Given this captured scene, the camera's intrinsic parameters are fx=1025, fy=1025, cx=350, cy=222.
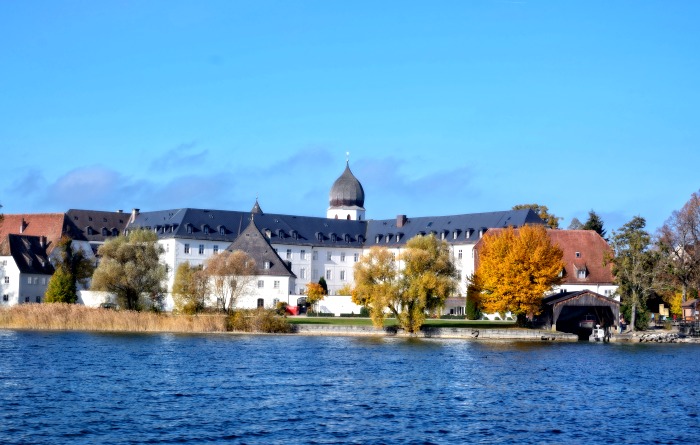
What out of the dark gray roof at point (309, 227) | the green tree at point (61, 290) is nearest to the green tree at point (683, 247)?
the dark gray roof at point (309, 227)

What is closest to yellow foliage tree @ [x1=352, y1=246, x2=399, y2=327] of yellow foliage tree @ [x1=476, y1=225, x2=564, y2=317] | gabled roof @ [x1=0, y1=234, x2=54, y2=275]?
yellow foliage tree @ [x1=476, y1=225, x2=564, y2=317]

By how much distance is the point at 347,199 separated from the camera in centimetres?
13262

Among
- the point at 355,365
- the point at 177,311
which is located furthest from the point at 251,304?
the point at 355,365

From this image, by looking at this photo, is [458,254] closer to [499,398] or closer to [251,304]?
[251,304]

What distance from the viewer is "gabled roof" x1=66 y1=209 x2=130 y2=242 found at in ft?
389

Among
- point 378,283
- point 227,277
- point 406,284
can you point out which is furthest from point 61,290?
point 406,284

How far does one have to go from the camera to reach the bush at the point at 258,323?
7125 cm

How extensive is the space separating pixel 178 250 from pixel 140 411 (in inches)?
3176

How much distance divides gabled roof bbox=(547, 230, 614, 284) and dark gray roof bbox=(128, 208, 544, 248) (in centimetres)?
1459

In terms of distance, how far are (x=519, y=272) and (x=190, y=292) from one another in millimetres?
23515

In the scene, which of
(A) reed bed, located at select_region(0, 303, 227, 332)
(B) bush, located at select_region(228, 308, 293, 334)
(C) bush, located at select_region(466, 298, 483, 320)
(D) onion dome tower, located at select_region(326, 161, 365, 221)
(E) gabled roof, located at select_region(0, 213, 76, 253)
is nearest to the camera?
(A) reed bed, located at select_region(0, 303, 227, 332)

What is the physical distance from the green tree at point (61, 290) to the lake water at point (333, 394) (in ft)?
58.2

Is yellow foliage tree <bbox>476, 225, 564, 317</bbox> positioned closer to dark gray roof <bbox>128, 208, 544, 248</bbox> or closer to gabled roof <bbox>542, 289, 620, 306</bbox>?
gabled roof <bbox>542, 289, 620, 306</bbox>

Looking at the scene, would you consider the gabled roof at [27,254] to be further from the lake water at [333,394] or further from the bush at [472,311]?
the bush at [472,311]
